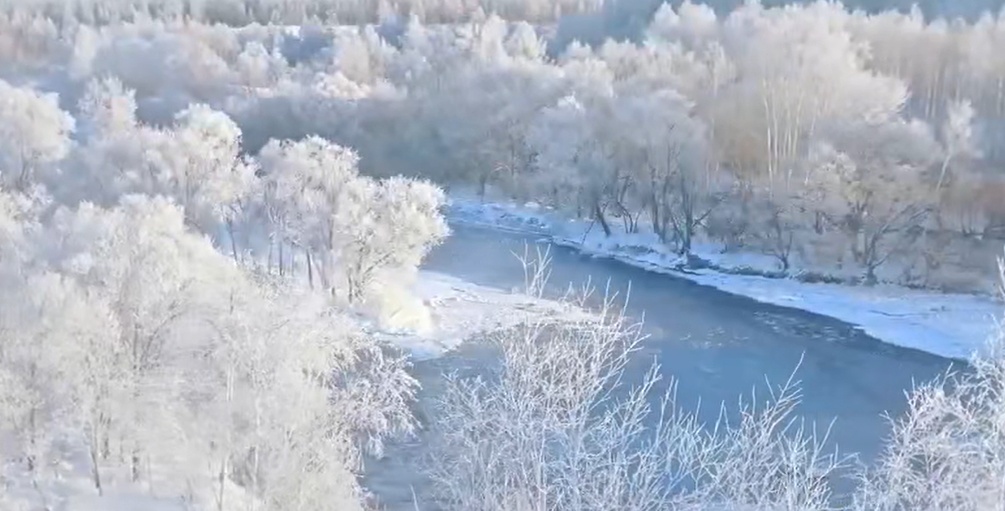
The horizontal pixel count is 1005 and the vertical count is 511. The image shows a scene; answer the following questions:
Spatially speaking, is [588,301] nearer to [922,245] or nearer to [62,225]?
[922,245]

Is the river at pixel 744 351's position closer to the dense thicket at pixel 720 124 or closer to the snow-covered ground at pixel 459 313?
the snow-covered ground at pixel 459 313

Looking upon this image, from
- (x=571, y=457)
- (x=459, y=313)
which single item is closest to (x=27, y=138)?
(x=459, y=313)

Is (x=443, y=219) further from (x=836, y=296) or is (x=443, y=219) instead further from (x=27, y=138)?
(x=27, y=138)

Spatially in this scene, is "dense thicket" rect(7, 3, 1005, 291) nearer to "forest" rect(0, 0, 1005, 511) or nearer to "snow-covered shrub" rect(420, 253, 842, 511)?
"forest" rect(0, 0, 1005, 511)

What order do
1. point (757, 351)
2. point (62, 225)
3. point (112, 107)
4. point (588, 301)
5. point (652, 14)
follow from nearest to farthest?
point (62, 225)
point (757, 351)
point (588, 301)
point (112, 107)
point (652, 14)

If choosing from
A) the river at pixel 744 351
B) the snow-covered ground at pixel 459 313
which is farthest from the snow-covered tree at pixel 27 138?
the snow-covered ground at pixel 459 313

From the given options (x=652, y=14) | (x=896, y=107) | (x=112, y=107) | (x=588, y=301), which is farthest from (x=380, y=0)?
(x=588, y=301)
